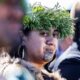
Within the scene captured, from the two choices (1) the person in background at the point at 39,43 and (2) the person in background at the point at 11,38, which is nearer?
(2) the person in background at the point at 11,38

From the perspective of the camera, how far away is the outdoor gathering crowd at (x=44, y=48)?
2.29 m

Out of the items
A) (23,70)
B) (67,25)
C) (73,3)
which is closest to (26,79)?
(23,70)

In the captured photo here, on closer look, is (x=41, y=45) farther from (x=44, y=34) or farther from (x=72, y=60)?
(x=72, y=60)

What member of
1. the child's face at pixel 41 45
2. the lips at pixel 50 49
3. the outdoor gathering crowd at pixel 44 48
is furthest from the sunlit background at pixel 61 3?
the lips at pixel 50 49

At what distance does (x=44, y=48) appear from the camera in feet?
7.64

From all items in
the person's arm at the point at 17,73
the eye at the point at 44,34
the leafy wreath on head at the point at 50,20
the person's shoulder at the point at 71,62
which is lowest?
the person's arm at the point at 17,73

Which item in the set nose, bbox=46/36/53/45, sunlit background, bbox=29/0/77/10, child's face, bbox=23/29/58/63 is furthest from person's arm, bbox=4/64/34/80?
sunlit background, bbox=29/0/77/10

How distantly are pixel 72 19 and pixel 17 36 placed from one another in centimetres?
38

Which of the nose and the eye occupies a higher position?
the eye

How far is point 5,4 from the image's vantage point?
2.16 meters

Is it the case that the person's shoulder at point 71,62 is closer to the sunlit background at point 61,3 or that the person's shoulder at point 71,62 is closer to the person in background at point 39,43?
the person in background at point 39,43

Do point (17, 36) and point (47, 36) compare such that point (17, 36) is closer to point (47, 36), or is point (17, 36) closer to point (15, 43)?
point (15, 43)

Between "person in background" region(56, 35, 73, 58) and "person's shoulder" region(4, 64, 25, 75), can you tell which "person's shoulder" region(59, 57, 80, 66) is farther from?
"person's shoulder" region(4, 64, 25, 75)

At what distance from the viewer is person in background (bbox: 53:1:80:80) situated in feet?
7.66
